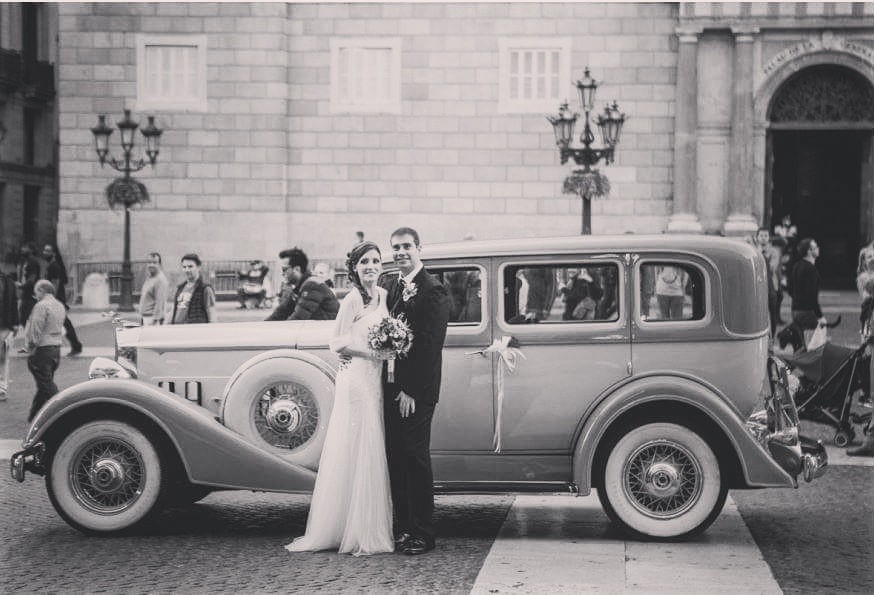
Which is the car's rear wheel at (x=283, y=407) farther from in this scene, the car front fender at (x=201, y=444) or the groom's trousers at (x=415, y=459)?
the groom's trousers at (x=415, y=459)

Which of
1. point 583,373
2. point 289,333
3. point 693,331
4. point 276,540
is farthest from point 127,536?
point 693,331

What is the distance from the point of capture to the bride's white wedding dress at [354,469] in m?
7.53

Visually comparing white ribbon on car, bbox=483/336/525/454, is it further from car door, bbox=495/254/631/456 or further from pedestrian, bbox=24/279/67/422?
pedestrian, bbox=24/279/67/422

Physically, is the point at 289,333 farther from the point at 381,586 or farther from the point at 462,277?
the point at 381,586

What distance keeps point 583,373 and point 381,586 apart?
Answer: 1.99 metres

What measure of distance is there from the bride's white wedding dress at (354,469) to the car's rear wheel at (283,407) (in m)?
0.41

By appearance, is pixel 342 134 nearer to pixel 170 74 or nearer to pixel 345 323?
pixel 170 74

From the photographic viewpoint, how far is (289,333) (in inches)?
340

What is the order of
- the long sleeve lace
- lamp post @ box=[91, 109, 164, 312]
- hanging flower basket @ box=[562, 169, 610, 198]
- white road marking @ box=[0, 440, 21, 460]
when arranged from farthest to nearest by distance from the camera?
lamp post @ box=[91, 109, 164, 312] → hanging flower basket @ box=[562, 169, 610, 198] → white road marking @ box=[0, 440, 21, 460] → the long sleeve lace

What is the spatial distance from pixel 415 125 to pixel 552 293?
81.3 feet

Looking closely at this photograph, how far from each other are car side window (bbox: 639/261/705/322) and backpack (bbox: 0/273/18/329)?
32.6ft

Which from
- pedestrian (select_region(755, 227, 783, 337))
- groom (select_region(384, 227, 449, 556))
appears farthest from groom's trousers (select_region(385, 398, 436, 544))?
pedestrian (select_region(755, 227, 783, 337))

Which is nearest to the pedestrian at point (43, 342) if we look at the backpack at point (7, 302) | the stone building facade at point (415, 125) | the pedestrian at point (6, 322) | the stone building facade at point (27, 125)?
the pedestrian at point (6, 322)

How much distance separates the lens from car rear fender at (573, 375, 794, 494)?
7676 mm
